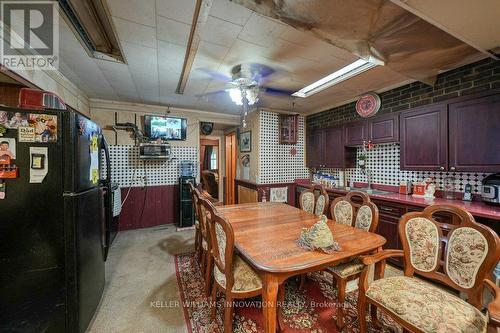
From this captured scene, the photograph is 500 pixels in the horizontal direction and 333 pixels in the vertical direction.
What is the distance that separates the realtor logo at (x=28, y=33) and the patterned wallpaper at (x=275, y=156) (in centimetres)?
315

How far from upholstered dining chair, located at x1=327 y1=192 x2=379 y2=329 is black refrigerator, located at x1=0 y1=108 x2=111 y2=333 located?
6.59ft

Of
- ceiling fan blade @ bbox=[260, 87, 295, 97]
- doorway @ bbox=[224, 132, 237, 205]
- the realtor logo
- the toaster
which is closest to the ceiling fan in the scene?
ceiling fan blade @ bbox=[260, 87, 295, 97]

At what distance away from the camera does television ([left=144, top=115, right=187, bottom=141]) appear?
4.02m

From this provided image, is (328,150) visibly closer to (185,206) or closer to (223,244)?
(185,206)

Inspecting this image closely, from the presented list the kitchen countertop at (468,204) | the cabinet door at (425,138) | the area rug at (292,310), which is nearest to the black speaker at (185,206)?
the area rug at (292,310)

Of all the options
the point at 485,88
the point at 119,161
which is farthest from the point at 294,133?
the point at 119,161

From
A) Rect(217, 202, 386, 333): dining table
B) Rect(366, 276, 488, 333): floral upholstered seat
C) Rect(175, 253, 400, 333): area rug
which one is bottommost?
Rect(175, 253, 400, 333): area rug

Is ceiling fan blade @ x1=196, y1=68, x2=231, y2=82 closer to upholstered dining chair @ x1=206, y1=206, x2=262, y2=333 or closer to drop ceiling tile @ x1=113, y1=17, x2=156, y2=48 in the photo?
drop ceiling tile @ x1=113, y1=17, x2=156, y2=48

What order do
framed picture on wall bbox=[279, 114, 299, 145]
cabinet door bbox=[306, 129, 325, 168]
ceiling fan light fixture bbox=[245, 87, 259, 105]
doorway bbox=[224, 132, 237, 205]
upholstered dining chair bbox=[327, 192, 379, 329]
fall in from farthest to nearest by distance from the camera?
doorway bbox=[224, 132, 237, 205]
framed picture on wall bbox=[279, 114, 299, 145]
cabinet door bbox=[306, 129, 325, 168]
ceiling fan light fixture bbox=[245, 87, 259, 105]
upholstered dining chair bbox=[327, 192, 379, 329]

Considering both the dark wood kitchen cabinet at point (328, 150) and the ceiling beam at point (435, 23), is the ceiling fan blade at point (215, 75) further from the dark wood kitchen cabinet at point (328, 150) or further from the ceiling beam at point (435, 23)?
the dark wood kitchen cabinet at point (328, 150)

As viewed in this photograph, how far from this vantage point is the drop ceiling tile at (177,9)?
1423 millimetres

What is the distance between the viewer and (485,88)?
2.12 meters

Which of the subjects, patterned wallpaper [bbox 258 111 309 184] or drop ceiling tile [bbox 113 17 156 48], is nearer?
drop ceiling tile [bbox 113 17 156 48]

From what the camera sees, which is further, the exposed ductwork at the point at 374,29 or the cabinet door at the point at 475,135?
the cabinet door at the point at 475,135
